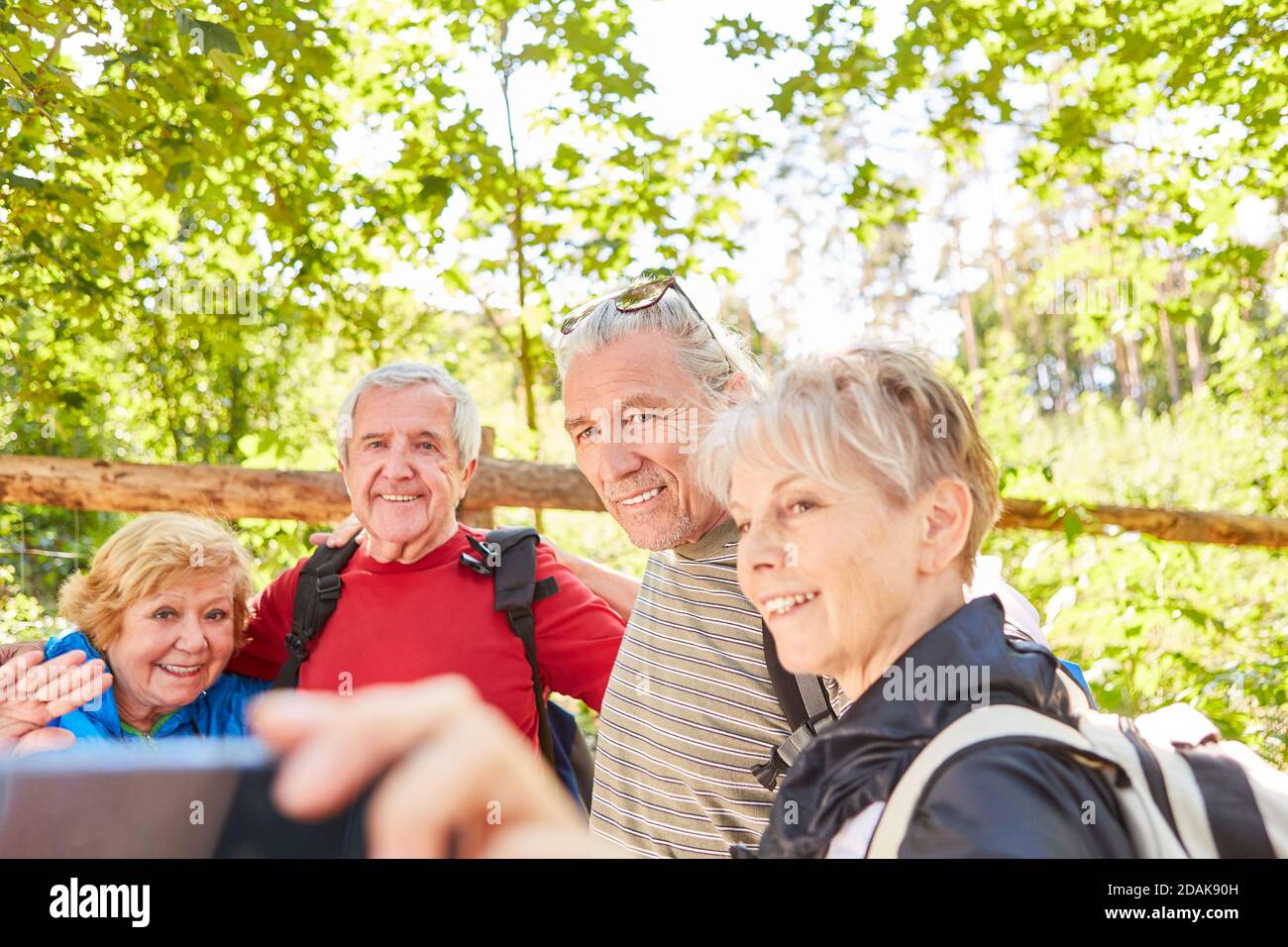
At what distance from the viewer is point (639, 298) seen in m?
2.06

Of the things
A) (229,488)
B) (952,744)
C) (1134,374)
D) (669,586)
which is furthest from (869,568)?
(1134,374)

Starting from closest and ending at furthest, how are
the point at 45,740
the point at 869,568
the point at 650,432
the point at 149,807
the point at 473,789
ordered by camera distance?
the point at 473,789 < the point at 149,807 < the point at 869,568 < the point at 45,740 < the point at 650,432

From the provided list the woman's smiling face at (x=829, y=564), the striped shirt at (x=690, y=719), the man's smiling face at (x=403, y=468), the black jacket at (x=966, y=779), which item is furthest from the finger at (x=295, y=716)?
the man's smiling face at (x=403, y=468)

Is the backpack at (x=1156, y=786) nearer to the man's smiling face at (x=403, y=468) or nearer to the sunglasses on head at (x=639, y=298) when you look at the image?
the sunglasses on head at (x=639, y=298)

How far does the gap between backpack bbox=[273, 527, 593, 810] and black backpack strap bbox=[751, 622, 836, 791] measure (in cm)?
75

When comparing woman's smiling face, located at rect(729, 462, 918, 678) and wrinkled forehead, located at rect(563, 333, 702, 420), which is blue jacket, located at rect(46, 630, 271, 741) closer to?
wrinkled forehead, located at rect(563, 333, 702, 420)

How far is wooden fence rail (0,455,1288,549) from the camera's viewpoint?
3.45 metres

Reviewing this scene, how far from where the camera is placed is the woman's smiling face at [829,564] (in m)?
1.17

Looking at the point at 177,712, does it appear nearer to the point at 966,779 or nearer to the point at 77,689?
the point at 77,689

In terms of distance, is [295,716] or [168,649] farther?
[168,649]

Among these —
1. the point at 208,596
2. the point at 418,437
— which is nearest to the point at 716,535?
the point at 418,437

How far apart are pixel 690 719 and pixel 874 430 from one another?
82 centimetres

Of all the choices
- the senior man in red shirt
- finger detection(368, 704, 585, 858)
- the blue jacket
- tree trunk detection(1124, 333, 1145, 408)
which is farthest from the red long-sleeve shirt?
tree trunk detection(1124, 333, 1145, 408)
